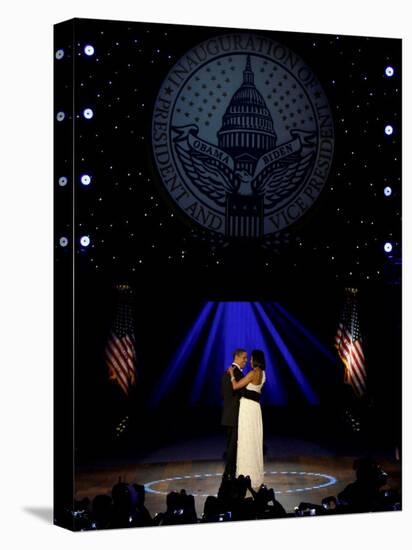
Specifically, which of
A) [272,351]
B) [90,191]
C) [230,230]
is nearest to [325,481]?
[272,351]

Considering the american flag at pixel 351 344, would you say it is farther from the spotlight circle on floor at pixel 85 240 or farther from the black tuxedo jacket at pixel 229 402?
the spotlight circle on floor at pixel 85 240

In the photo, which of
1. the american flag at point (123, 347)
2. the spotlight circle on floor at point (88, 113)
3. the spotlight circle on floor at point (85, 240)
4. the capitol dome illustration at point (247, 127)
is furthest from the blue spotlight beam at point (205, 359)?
the spotlight circle on floor at point (88, 113)

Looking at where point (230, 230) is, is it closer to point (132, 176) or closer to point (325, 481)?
point (132, 176)

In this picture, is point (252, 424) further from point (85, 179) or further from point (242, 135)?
point (85, 179)

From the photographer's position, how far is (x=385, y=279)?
16.7m

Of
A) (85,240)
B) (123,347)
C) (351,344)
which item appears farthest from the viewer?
(351,344)

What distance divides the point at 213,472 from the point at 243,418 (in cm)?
55

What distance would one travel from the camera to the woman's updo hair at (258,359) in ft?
53.0

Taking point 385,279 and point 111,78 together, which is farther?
point 385,279

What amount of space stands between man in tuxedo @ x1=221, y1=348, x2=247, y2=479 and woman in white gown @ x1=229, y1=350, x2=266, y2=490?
36 millimetres

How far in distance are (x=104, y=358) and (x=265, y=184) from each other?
2.20m

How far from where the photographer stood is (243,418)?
16094 millimetres

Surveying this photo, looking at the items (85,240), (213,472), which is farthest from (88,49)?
(213,472)

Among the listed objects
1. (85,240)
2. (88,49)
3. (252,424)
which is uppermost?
(88,49)
